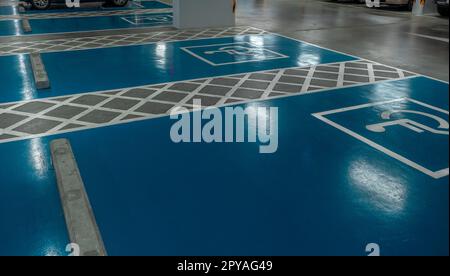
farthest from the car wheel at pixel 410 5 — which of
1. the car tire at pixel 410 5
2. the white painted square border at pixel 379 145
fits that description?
the white painted square border at pixel 379 145

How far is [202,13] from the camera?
1266 centimetres

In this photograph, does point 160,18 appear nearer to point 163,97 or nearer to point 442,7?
point 163,97

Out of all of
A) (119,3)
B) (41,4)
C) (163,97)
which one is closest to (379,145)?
(163,97)

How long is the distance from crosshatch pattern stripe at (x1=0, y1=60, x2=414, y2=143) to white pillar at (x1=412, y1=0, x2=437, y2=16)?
9.33 m

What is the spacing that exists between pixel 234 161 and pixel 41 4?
14387mm

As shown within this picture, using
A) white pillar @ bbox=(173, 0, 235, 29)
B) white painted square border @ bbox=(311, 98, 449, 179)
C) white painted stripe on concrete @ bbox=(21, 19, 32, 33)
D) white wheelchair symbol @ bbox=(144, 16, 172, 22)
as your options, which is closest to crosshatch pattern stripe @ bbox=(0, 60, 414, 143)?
white painted square border @ bbox=(311, 98, 449, 179)

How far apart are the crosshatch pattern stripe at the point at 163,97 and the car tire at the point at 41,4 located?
11077 millimetres

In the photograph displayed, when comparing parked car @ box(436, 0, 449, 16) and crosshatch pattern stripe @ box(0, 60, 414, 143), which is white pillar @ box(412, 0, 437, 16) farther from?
crosshatch pattern stripe @ box(0, 60, 414, 143)

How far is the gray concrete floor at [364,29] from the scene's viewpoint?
942 centimetres

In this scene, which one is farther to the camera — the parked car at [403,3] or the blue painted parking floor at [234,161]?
the parked car at [403,3]

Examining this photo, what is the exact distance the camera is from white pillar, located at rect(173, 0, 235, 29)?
1235 cm

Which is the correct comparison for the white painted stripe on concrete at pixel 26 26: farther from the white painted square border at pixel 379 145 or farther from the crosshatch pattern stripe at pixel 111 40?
the white painted square border at pixel 379 145

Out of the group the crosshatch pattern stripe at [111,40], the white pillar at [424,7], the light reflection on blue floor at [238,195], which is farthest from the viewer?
the white pillar at [424,7]

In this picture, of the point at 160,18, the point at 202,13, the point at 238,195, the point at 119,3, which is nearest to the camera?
the point at 238,195
